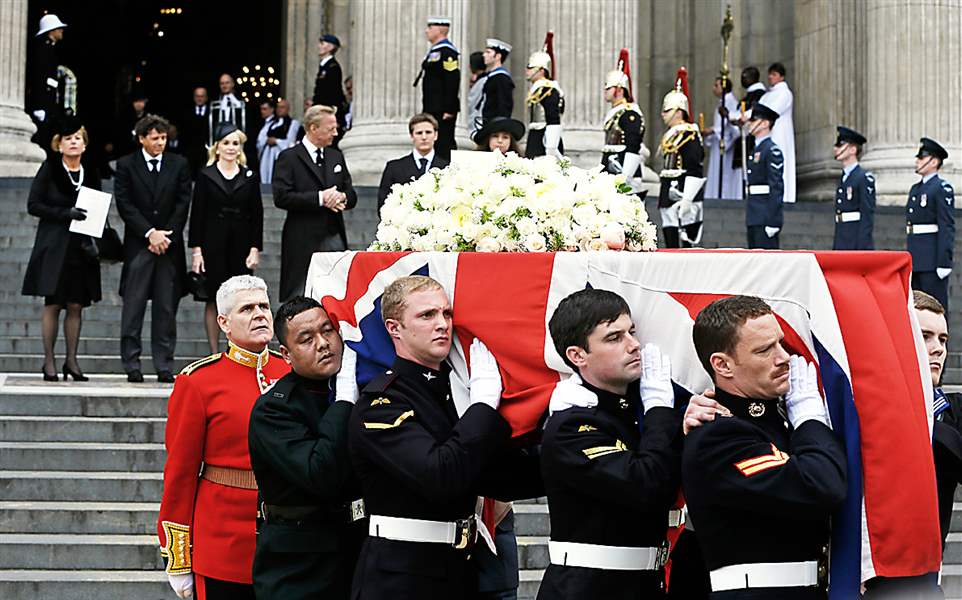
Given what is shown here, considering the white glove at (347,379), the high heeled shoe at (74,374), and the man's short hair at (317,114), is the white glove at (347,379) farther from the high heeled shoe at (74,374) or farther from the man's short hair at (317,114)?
the high heeled shoe at (74,374)

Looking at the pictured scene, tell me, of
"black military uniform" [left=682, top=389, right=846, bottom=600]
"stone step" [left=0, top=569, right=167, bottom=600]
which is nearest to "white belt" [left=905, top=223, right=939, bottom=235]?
"stone step" [left=0, top=569, right=167, bottom=600]

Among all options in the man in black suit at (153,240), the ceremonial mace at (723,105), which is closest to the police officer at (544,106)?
the man in black suit at (153,240)

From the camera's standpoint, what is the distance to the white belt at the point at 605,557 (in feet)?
13.8

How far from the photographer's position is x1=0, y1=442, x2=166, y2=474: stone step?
8.53 metres

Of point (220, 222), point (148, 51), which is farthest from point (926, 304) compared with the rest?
point (148, 51)

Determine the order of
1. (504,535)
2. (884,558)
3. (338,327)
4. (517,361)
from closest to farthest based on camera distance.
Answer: (884,558)
(517,361)
(338,327)
(504,535)

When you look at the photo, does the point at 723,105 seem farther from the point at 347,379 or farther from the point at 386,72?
the point at 347,379

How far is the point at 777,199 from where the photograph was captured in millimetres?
14695

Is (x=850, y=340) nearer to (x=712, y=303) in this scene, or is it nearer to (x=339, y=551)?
(x=712, y=303)

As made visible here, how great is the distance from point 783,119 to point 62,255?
11.6 meters

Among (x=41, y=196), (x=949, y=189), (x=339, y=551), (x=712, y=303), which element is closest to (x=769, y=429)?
(x=712, y=303)

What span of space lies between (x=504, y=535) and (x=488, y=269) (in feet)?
4.02

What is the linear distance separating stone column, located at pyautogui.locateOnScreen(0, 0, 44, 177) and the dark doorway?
13086mm

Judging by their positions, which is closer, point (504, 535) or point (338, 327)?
point (338, 327)
